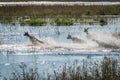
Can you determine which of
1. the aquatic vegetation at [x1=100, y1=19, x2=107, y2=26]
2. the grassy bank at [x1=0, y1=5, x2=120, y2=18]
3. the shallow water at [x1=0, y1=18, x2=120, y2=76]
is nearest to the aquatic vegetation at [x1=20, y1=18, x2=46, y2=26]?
the grassy bank at [x1=0, y1=5, x2=120, y2=18]

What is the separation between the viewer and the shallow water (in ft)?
80.9

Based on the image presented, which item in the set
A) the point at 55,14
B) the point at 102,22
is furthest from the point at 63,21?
the point at 55,14

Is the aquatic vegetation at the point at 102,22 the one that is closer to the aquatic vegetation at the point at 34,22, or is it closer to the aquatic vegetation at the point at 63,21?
the aquatic vegetation at the point at 63,21

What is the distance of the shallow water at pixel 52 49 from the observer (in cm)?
2467

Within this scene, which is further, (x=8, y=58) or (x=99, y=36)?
(x=99, y=36)

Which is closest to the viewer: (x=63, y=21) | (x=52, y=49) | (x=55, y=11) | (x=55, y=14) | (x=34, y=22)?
(x=52, y=49)

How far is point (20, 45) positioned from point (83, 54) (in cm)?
509

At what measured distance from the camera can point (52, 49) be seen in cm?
2958

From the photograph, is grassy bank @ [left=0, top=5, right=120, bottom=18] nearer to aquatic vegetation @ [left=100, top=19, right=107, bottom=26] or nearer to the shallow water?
aquatic vegetation @ [left=100, top=19, right=107, bottom=26]

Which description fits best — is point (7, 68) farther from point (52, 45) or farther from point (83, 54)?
point (52, 45)

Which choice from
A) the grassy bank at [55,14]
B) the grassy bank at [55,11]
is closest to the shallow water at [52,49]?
the grassy bank at [55,14]

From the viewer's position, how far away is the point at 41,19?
47875 millimetres

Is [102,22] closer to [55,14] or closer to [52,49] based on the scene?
[55,14]

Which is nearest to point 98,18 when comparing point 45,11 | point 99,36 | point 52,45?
point 45,11
